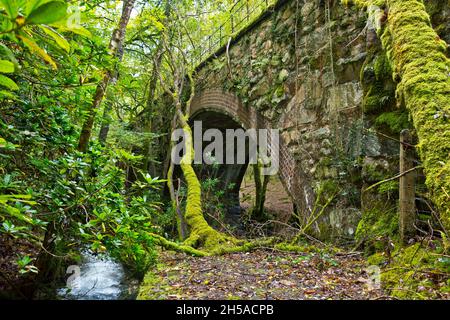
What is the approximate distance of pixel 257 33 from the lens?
18.9ft

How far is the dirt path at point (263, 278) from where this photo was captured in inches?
94.8

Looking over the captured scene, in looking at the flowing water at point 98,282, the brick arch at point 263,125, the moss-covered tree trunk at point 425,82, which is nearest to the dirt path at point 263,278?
the flowing water at point 98,282

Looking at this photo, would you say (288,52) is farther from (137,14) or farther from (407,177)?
(137,14)

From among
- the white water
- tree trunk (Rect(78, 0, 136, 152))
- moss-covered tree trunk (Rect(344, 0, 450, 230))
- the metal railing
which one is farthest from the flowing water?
the metal railing

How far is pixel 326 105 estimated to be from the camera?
423 cm

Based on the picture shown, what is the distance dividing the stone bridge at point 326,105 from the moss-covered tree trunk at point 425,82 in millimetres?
464

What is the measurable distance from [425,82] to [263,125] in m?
3.32

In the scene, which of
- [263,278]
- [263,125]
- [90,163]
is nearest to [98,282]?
[90,163]

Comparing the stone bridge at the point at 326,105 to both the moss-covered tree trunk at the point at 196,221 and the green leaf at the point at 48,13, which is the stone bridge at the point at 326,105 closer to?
the moss-covered tree trunk at the point at 196,221

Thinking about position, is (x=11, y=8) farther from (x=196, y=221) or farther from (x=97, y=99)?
(x=196, y=221)

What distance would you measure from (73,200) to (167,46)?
6781 millimetres

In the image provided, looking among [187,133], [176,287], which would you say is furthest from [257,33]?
[176,287]

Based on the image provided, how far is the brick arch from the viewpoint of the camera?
15.0 feet

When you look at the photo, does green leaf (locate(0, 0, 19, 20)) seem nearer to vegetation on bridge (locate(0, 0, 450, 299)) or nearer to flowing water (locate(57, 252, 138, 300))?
vegetation on bridge (locate(0, 0, 450, 299))
